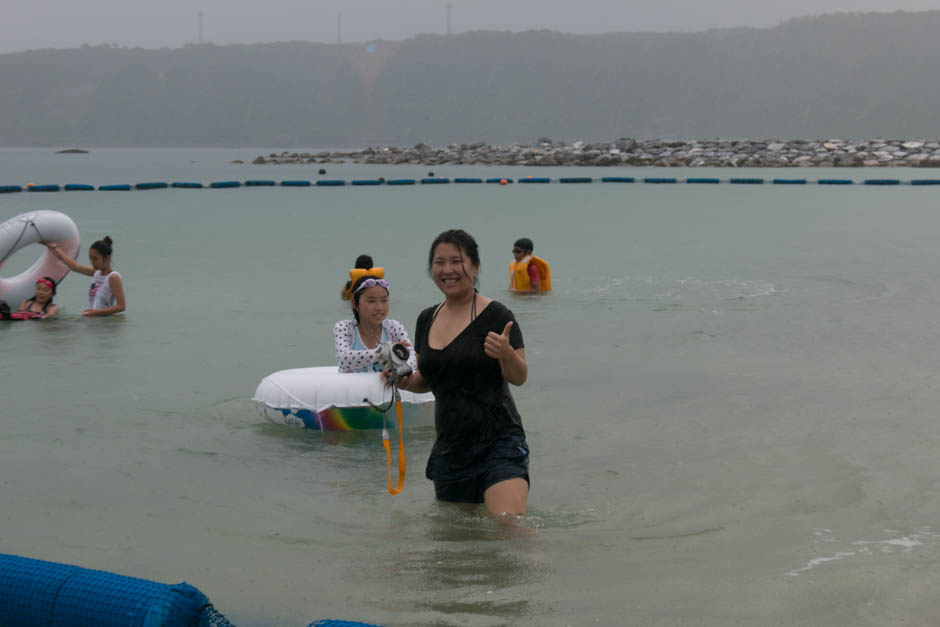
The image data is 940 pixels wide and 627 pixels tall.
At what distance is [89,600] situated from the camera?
11.3 feet

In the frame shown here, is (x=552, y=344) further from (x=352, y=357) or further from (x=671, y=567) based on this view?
(x=671, y=567)

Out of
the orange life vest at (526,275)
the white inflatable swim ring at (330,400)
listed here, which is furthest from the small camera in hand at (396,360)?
the orange life vest at (526,275)

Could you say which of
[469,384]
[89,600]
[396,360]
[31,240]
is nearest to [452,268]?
[469,384]

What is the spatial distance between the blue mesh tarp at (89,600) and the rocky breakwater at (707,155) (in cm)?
6411

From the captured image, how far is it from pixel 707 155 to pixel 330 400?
221ft

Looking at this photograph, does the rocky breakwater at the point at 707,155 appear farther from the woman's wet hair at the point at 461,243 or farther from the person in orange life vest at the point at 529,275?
the woman's wet hair at the point at 461,243

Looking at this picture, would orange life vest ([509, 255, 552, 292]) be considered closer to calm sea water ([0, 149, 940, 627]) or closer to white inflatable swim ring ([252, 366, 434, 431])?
calm sea water ([0, 149, 940, 627])

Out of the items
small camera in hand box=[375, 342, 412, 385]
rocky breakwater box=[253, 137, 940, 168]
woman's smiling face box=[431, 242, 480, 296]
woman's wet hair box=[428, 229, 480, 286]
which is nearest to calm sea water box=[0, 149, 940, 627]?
Answer: small camera in hand box=[375, 342, 412, 385]

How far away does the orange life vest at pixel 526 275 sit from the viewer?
13.1 meters

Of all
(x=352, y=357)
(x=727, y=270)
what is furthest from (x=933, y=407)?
(x=727, y=270)

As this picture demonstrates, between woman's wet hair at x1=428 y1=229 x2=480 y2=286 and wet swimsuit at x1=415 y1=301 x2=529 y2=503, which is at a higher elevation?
woman's wet hair at x1=428 y1=229 x2=480 y2=286

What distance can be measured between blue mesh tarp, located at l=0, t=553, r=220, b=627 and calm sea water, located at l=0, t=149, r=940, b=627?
875 millimetres

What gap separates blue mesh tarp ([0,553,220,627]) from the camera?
3.38 metres

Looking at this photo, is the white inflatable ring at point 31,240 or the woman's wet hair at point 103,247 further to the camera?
the white inflatable ring at point 31,240
